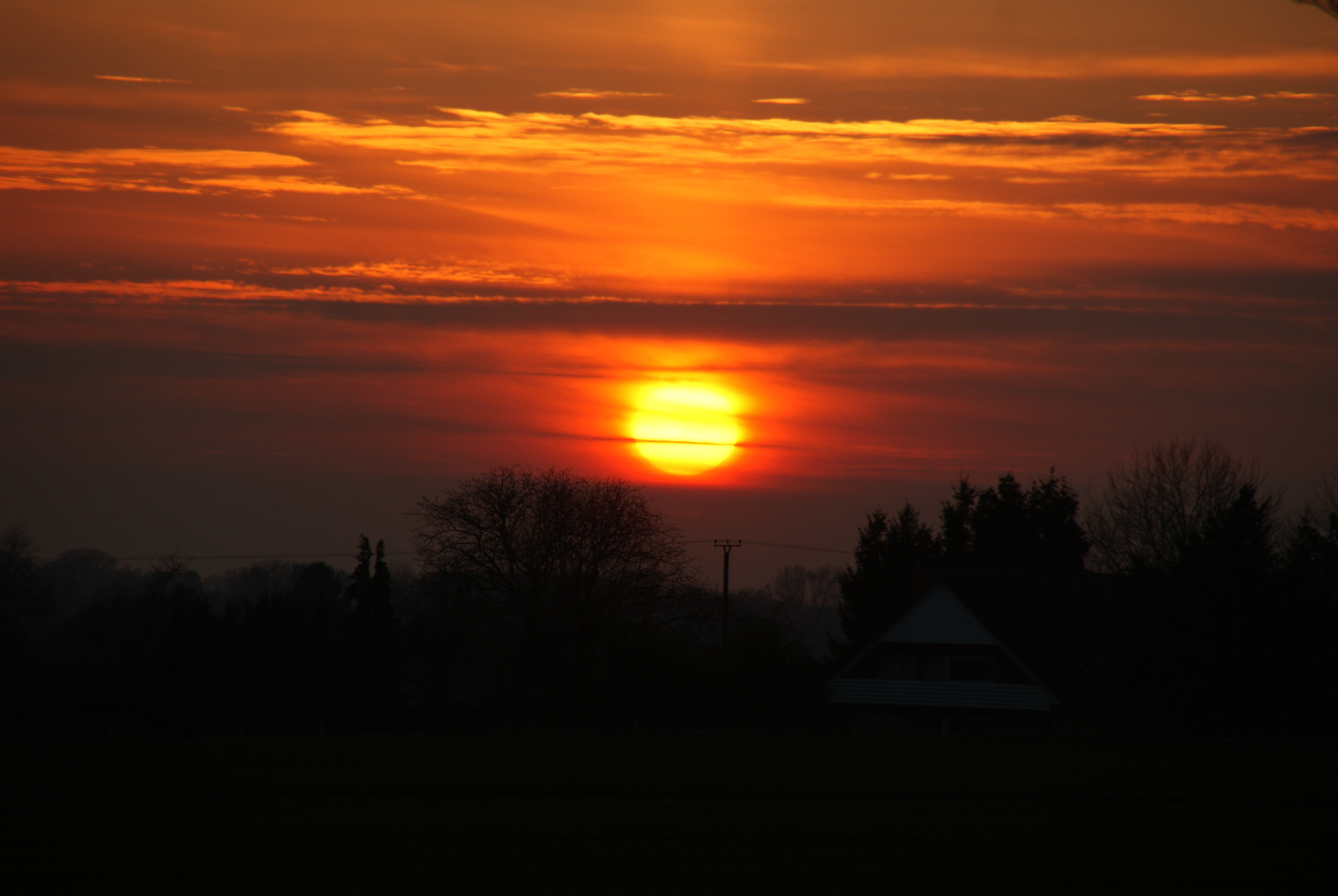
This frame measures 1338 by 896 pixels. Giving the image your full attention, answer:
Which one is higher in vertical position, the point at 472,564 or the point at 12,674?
the point at 472,564

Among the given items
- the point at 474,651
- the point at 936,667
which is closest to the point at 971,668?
the point at 936,667

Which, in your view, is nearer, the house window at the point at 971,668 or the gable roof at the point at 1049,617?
the gable roof at the point at 1049,617

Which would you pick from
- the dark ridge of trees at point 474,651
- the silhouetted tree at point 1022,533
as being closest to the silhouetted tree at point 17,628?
the dark ridge of trees at point 474,651

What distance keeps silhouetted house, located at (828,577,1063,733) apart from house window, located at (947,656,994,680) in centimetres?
Answer: 3

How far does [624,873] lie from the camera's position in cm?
1213

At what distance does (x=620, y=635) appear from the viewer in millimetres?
50594

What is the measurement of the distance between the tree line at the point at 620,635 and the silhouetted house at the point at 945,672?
1.52m

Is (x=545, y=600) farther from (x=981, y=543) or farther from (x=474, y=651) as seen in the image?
(x=981, y=543)

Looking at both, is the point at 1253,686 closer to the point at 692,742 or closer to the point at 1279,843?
the point at 692,742

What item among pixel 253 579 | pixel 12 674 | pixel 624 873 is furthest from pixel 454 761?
pixel 253 579

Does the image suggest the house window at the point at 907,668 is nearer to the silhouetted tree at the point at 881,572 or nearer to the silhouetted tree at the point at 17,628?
the silhouetted tree at the point at 881,572

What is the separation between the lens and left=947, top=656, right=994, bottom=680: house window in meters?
45.2

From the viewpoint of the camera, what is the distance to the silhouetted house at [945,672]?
44438 mm

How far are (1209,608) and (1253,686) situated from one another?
2.39 m
